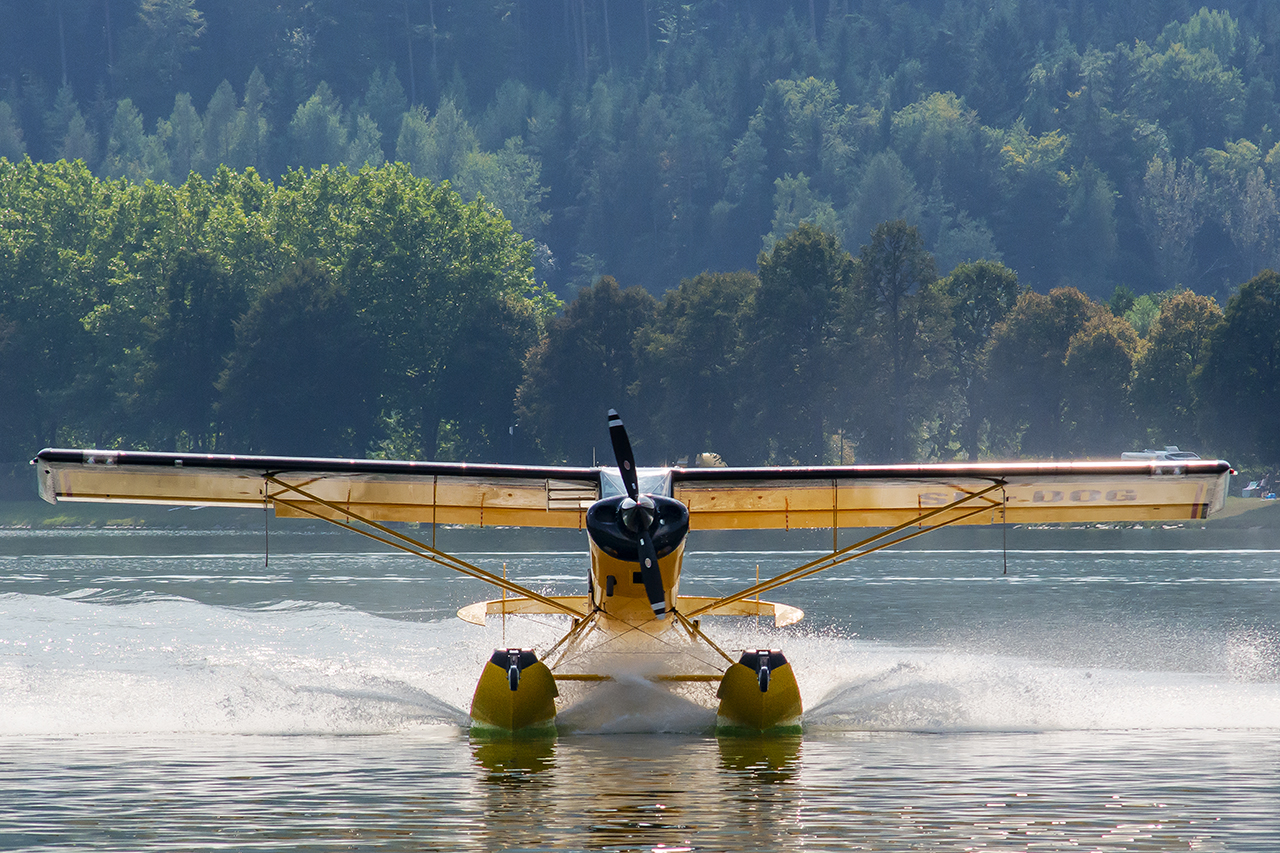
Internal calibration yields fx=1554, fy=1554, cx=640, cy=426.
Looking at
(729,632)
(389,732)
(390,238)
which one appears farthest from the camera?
(390,238)

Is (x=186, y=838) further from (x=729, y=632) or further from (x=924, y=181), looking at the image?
(x=924, y=181)

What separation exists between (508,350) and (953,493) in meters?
69.2

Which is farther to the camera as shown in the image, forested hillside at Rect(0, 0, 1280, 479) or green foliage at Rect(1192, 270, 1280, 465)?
forested hillside at Rect(0, 0, 1280, 479)

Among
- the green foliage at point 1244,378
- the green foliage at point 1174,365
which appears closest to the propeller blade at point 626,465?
the green foliage at point 1244,378

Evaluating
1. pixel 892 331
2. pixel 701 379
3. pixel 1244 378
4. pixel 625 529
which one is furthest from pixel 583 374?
pixel 625 529

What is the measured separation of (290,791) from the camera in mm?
10875

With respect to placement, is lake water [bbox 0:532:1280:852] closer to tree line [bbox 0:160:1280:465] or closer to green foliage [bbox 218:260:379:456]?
tree line [bbox 0:160:1280:465]

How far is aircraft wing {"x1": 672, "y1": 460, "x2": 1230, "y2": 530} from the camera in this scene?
15.3m

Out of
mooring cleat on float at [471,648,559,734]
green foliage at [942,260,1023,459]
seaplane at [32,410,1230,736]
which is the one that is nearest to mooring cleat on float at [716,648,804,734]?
seaplane at [32,410,1230,736]

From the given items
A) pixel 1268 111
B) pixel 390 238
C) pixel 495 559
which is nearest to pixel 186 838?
pixel 495 559

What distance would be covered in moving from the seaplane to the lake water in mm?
455

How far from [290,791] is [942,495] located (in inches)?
349

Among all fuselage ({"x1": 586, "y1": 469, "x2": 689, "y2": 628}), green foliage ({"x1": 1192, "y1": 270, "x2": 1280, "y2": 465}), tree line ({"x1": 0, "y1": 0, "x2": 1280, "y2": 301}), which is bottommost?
fuselage ({"x1": 586, "y1": 469, "x2": 689, "y2": 628})

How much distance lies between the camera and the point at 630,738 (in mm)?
13844
